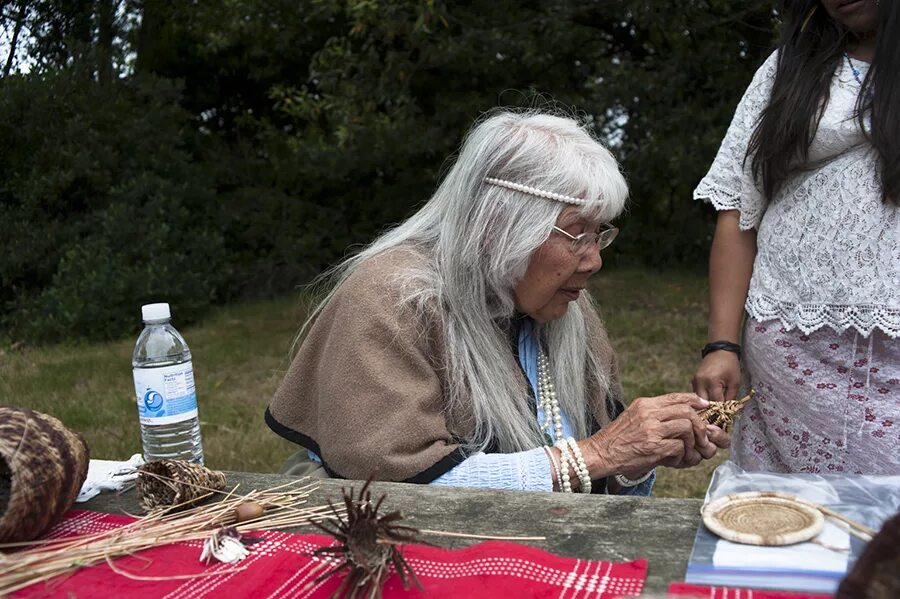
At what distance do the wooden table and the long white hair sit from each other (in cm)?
38

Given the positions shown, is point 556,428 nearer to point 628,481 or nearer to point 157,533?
point 628,481

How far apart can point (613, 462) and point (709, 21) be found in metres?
6.10

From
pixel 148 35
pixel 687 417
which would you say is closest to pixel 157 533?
pixel 687 417

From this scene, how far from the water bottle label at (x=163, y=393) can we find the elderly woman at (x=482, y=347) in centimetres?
31

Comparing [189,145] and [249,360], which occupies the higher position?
[189,145]

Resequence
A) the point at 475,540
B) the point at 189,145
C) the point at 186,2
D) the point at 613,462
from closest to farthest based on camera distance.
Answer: the point at 475,540
the point at 613,462
the point at 186,2
the point at 189,145

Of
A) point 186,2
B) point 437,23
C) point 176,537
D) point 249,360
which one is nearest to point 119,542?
point 176,537

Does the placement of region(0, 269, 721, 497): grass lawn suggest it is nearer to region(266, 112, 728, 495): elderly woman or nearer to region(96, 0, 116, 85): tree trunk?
region(266, 112, 728, 495): elderly woman

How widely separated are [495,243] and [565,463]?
53 centimetres

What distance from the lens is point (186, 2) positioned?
31.8 feet

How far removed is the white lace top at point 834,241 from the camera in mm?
1985

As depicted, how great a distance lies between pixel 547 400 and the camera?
2.24 m

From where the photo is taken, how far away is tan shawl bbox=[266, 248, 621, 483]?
1.87 meters

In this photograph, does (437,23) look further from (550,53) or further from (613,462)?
(613,462)
